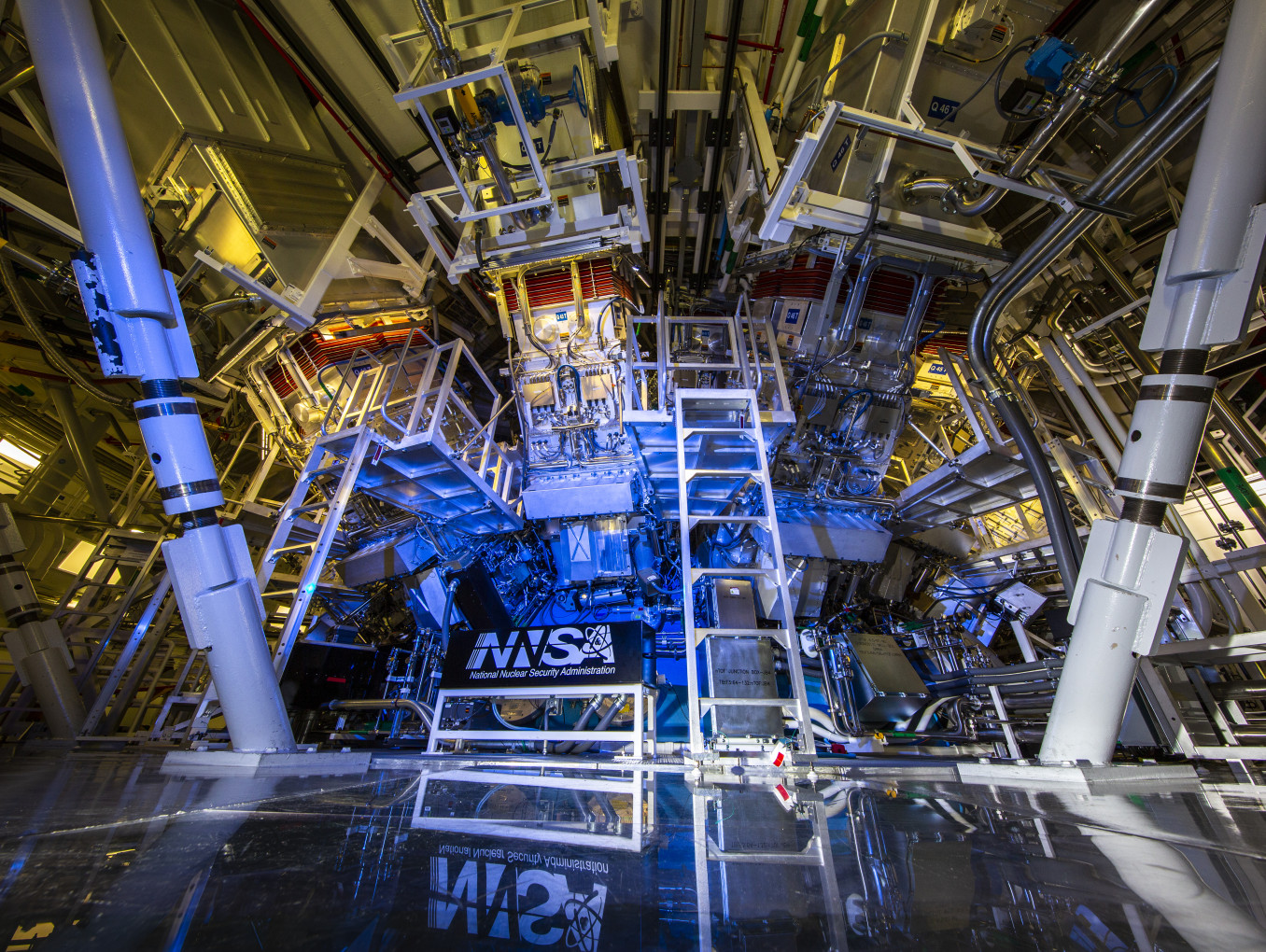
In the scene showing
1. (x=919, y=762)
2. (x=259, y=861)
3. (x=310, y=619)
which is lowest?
(x=259, y=861)

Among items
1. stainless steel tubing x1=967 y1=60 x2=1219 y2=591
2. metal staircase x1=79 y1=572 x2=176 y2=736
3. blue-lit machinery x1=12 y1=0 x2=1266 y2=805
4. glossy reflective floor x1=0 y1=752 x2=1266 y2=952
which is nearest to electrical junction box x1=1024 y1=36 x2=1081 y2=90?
blue-lit machinery x1=12 y1=0 x2=1266 y2=805

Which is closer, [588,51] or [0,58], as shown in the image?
[0,58]

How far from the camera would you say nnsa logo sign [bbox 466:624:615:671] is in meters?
4.92

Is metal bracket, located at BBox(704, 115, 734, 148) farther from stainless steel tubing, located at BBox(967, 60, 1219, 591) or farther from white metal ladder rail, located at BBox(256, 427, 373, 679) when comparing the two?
white metal ladder rail, located at BBox(256, 427, 373, 679)

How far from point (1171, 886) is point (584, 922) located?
1609 millimetres

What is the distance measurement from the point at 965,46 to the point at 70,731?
1277 cm

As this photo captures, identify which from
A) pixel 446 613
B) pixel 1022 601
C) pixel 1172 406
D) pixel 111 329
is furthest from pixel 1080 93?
pixel 446 613

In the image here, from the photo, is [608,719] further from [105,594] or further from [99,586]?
[105,594]

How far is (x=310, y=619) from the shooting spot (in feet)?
30.8

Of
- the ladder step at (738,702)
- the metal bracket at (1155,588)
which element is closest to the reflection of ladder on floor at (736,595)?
the ladder step at (738,702)

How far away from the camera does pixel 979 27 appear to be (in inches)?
202

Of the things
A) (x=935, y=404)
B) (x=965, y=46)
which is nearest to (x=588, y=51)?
(x=965, y=46)

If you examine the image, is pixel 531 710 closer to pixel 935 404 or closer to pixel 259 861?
pixel 259 861

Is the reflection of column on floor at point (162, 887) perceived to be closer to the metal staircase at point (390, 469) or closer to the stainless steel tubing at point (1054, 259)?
the metal staircase at point (390, 469)
